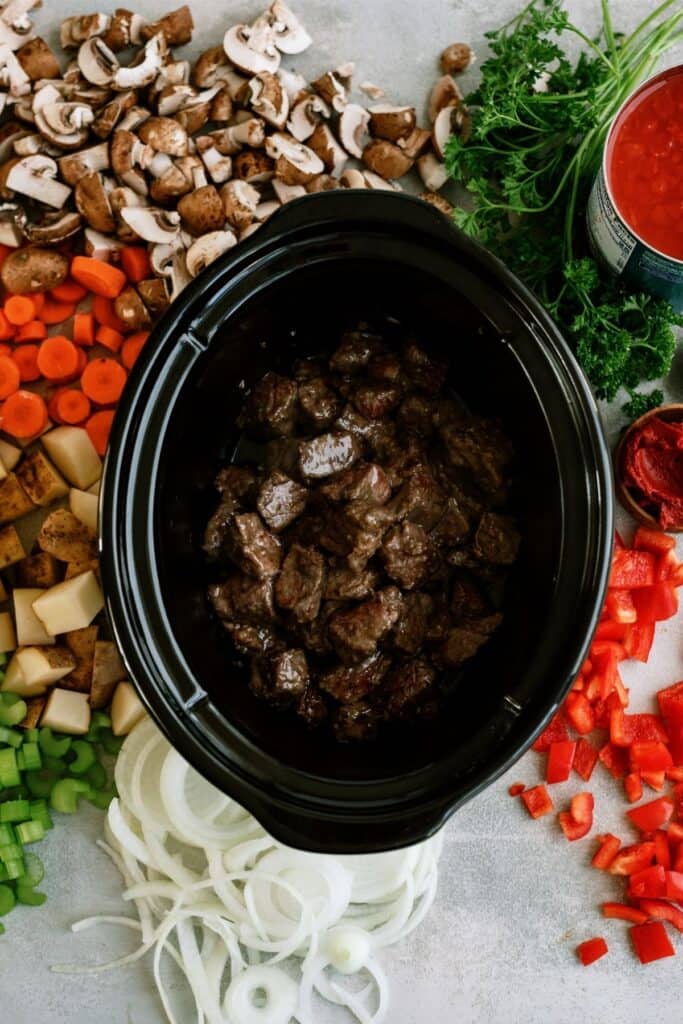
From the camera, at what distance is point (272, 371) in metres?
2.62

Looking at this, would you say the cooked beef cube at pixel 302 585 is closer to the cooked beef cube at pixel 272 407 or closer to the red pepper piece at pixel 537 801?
the cooked beef cube at pixel 272 407

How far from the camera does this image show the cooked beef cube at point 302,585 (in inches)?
95.2

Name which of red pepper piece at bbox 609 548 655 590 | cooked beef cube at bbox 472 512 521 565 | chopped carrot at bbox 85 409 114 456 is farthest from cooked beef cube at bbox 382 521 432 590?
chopped carrot at bbox 85 409 114 456

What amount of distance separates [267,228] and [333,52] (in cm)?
92

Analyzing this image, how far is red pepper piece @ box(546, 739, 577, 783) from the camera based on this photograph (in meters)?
2.72

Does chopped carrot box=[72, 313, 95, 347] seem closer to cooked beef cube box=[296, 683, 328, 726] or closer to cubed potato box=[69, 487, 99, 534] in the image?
cubed potato box=[69, 487, 99, 534]

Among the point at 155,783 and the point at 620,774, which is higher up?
the point at 620,774

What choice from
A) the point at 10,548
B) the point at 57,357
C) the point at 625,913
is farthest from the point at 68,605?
the point at 625,913

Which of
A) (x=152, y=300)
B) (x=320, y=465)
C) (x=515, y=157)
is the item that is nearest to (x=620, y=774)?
(x=320, y=465)

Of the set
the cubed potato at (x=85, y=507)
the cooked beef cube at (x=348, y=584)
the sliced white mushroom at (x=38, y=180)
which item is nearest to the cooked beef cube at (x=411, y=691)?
the cooked beef cube at (x=348, y=584)

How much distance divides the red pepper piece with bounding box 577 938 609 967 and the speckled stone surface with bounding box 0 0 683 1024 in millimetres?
29

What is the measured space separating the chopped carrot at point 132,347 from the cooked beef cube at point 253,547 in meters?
0.66

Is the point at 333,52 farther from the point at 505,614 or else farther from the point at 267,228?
the point at 505,614

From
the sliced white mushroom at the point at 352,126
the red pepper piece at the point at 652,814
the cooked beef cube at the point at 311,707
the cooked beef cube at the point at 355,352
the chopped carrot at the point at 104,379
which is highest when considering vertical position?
the sliced white mushroom at the point at 352,126
